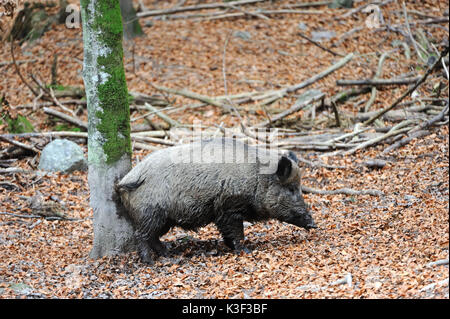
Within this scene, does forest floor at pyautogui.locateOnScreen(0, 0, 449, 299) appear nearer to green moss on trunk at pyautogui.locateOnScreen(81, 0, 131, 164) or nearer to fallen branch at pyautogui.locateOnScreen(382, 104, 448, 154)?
fallen branch at pyautogui.locateOnScreen(382, 104, 448, 154)

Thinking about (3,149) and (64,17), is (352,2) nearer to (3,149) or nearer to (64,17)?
(64,17)

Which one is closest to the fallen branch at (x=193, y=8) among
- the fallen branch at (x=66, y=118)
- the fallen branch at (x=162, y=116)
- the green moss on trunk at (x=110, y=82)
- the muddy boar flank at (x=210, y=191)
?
the fallen branch at (x=162, y=116)

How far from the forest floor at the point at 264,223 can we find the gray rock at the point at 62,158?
0.21m

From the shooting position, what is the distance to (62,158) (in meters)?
11.3

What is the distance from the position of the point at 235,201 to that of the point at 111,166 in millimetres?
1797

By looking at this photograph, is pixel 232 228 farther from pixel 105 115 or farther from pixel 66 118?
pixel 66 118

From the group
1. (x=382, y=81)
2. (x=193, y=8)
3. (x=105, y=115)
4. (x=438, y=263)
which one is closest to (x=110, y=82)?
(x=105, y=115)

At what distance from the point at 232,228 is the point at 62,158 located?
4.82 m

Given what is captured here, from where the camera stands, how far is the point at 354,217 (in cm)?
912

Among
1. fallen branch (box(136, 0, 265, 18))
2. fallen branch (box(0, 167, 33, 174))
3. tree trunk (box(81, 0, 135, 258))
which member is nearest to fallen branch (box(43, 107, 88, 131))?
fallen branch (box(0, 167, 33, 174))

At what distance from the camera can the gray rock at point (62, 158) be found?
11.2 metres

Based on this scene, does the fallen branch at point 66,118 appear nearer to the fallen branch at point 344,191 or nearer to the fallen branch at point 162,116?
the fallen branch at point 162,116

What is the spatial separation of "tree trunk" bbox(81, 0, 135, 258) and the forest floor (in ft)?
1.76

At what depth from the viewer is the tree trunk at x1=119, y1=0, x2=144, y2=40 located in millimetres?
18234
